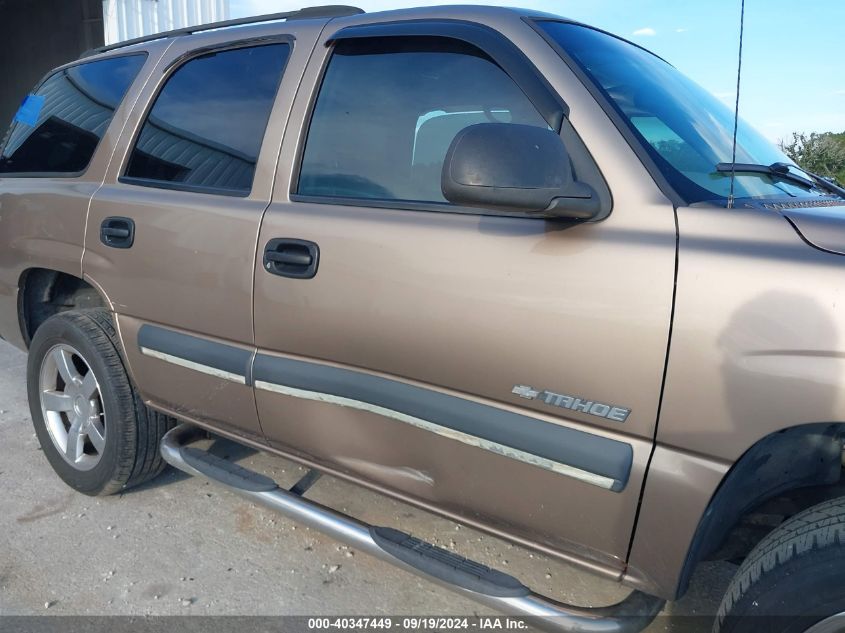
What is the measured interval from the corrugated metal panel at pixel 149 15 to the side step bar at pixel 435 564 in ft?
23.4

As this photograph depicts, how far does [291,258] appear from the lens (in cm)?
215

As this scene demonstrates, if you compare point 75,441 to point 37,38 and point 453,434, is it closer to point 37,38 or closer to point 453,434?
point 453,434

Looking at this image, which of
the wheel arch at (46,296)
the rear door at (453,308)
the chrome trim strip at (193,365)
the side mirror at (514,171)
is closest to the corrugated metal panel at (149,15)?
the wheel arch at (46,296)

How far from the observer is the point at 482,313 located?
1785 mm

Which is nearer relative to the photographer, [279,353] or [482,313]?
[482,313]

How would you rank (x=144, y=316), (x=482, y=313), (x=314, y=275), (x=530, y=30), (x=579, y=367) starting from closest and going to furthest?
1. (x=579, y=367)
2. (x=482, y=313)
3. (x=530, y=30)
4. (x=314, y=275)
5. (x=144, y=316)

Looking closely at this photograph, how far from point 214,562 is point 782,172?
248 centimetres

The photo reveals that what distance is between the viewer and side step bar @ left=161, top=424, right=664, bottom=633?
1740 mm

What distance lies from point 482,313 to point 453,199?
1.05ft

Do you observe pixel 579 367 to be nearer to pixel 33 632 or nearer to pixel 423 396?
pixel 423 396

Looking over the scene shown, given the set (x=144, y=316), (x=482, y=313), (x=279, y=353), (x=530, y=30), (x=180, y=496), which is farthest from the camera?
(x=180, y=496)

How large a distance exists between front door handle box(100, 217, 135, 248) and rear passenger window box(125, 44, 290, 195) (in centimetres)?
19

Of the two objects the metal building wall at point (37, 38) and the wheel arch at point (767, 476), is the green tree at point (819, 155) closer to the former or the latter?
the wheel arch at point (767, 476)

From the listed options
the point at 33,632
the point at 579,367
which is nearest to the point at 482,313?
the point at 579,367
